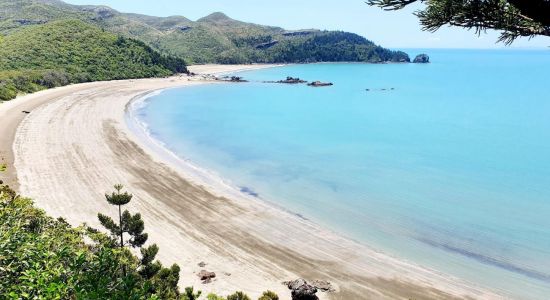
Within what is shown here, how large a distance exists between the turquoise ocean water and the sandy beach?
2612 mm

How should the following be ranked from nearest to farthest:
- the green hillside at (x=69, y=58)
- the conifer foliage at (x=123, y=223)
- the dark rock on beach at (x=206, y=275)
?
the conifer foliage at (x=123, y=223) < the dark rock on beach at (x=206, y=275) < the green hillside at (x=69, y=58)

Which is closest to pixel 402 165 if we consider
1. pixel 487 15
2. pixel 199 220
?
pixel 199 220

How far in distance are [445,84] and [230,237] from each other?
13745 centimetres

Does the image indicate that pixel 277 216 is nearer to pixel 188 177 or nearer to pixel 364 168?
pixel 188 177

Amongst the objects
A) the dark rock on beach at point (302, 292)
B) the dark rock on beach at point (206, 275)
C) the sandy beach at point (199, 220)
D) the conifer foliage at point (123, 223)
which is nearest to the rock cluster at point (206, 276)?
the dark rock on beach at point (206, 275)

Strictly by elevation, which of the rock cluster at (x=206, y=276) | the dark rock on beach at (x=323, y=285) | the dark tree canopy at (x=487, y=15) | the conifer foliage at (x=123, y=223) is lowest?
the dark rock on beach at (x=323, y=285)

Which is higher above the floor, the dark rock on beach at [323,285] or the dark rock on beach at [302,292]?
the dark rock on beach at [302,292]

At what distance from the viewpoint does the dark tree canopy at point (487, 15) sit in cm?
693

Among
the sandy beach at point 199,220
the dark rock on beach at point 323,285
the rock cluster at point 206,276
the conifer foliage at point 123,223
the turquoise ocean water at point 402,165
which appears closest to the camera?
the conifer foliage at point 123,223

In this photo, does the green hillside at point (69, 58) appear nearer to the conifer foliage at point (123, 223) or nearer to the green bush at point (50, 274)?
the conifer foliage at point (123, 223)

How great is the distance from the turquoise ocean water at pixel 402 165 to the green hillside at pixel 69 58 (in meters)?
20.9

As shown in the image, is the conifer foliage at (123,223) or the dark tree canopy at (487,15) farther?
the conifer foliage at (123,223)

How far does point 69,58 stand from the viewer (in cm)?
10244

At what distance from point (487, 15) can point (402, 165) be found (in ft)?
141
